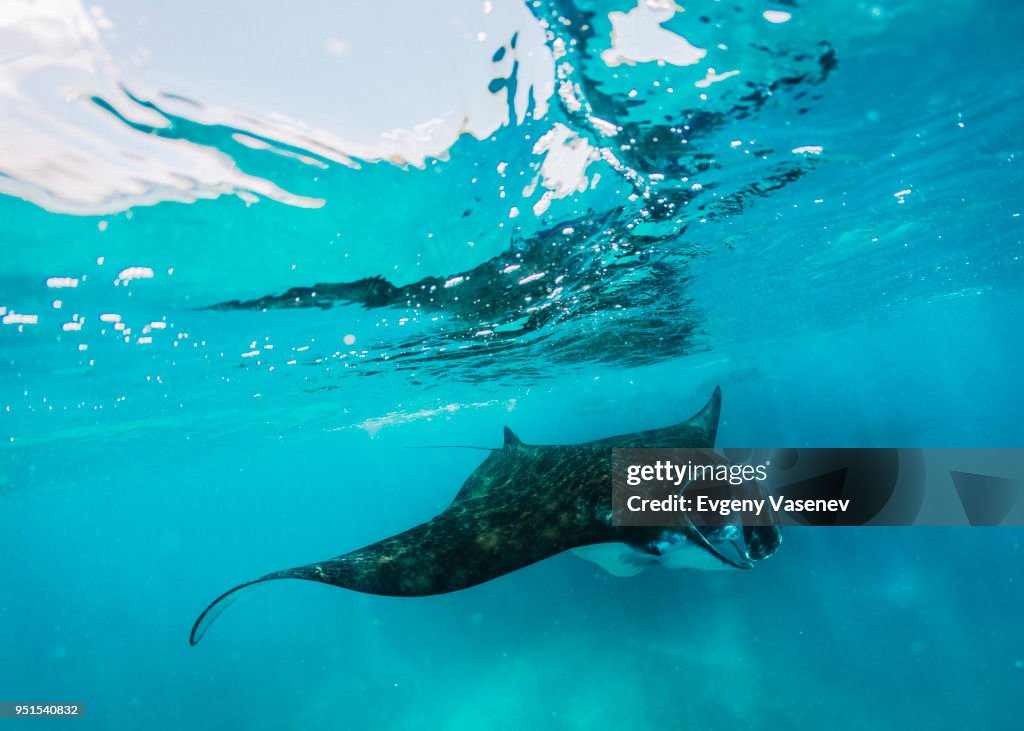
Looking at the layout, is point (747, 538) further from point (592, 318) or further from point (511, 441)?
point (592, 318)

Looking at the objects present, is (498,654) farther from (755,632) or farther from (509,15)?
(509,15)

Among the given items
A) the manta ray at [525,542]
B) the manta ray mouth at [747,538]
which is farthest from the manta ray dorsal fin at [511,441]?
the manta ray mouth at [747,538]

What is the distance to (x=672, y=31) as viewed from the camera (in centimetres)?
542

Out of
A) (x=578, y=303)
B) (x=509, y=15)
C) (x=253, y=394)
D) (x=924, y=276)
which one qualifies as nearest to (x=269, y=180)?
(x=509, y=15)

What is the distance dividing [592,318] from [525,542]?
40.4 ft

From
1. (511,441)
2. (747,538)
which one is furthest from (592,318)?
(747,538)

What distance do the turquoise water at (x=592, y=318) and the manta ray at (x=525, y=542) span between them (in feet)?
14.6

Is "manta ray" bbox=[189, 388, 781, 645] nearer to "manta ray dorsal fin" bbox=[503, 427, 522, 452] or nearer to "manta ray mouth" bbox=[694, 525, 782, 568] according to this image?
→ "manta ray mouth" bbox=[694, 525, 782, 568]

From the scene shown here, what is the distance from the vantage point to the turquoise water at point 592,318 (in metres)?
6.83

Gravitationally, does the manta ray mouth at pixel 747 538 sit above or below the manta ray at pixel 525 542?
below

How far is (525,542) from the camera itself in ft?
15.5

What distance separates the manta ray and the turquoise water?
4.44m

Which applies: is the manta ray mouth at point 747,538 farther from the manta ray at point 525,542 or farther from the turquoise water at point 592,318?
the turquoise water at point 592,318

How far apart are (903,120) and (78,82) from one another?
35.7ft
